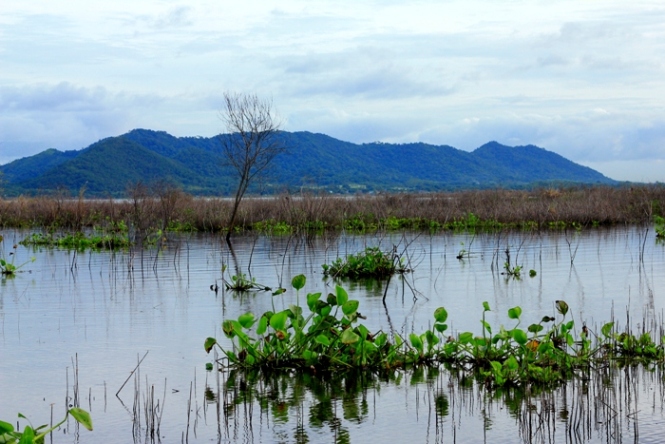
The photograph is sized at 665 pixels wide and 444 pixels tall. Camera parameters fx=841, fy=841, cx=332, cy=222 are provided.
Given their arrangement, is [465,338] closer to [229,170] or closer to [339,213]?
[339,213]

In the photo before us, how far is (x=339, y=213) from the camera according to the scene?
1326 inches

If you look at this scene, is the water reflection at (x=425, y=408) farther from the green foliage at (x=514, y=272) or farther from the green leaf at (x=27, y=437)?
the green foliage at (x=514, y=272)

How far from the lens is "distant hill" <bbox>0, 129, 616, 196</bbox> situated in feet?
382

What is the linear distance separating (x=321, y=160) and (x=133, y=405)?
159m

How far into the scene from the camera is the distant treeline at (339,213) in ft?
107

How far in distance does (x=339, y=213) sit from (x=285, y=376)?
82.4ft

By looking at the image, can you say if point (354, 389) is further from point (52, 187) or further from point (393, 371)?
point (52, 187)

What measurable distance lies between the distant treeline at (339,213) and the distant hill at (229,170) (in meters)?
58.1

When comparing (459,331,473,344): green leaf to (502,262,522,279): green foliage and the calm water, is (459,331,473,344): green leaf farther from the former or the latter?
(502,262,522,279): green foliage

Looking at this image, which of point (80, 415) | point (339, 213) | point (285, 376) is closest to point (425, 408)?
point (285, 376)

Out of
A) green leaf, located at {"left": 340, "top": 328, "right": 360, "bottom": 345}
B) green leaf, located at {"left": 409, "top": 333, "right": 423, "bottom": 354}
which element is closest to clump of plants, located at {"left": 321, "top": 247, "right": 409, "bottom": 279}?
green leaf, located at {"left": 409, "top": 333, "right": 423, "bottom": 354}

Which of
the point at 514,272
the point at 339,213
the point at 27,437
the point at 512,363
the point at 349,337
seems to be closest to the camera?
the point at 27,437

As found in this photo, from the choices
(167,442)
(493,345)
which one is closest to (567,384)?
(493,345)

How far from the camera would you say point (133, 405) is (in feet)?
24.6
